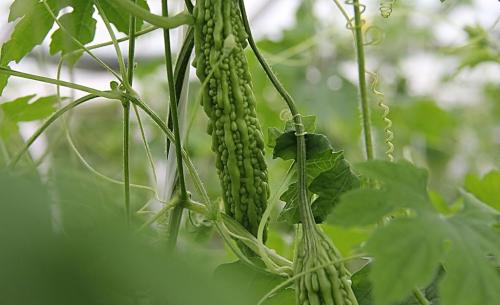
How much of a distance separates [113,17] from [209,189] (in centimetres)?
173

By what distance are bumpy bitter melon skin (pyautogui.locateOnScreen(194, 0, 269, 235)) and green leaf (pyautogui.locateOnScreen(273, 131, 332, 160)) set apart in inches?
1.1

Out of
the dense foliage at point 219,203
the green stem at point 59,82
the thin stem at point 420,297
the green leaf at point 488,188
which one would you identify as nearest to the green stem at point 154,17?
the dense foliage at point 219,203

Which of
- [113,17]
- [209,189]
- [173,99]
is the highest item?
[113,17]

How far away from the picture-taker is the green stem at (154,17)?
0.72 meters

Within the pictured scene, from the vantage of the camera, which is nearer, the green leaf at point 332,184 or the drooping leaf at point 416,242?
the drooping leaf at point 416,242

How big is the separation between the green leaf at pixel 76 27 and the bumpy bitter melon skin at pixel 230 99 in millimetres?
203

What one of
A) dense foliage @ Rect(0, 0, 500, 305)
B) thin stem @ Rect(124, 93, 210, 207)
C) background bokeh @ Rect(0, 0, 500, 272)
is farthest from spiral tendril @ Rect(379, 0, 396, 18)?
thin stem @ Rect(124, 93, 210, 207)

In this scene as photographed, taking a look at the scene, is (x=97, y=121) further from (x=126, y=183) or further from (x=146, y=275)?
(x=146, y=275)

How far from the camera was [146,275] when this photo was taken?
0.34 m

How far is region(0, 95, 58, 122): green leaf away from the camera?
1.06m

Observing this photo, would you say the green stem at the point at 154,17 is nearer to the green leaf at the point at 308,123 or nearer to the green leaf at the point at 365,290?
the green leaf at the point at 308,123

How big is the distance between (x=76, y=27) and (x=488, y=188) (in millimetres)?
707

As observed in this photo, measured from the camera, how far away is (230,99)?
0.76 metres

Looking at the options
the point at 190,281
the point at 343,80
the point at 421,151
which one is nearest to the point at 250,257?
the point at 190,281
